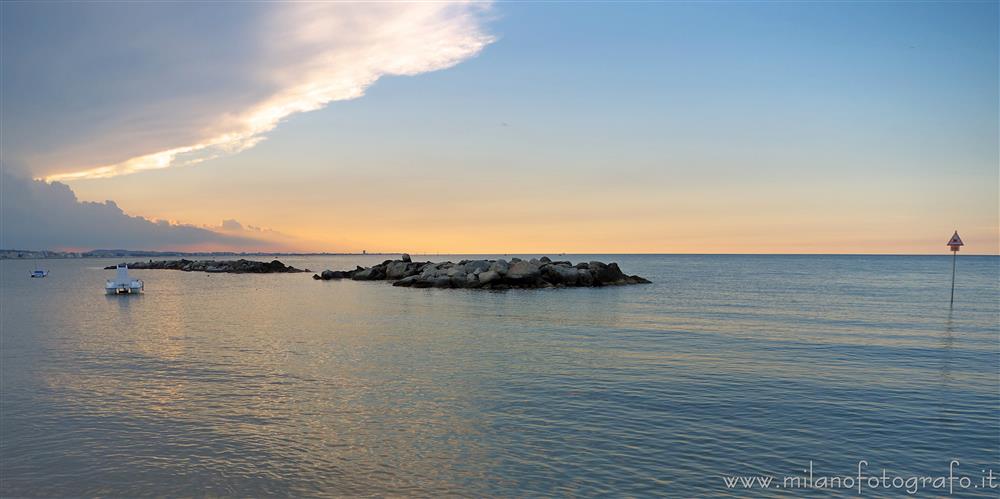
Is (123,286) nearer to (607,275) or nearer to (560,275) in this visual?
(560,275)

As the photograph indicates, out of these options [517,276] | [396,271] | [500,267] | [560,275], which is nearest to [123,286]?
[396,271]

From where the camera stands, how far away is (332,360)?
18.4 meters

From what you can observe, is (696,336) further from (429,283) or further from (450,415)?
(429,283)

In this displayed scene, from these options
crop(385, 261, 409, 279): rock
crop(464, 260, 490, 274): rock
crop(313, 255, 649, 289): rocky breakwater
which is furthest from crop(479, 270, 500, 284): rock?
crop(385, 261, 409, 279): rock

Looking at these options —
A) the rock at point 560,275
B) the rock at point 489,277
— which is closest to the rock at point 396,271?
the rock at point 489,277

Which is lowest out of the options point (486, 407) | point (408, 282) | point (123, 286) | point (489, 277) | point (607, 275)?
point (123, 286)

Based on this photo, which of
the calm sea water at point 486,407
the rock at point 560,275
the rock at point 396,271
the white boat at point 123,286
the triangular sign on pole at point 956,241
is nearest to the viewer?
the calm sea water at point 486,407

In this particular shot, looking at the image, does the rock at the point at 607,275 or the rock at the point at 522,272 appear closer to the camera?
the rock at the point at 522,272

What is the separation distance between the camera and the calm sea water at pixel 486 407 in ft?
28.7

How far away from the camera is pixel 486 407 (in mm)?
12422

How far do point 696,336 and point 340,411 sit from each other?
15.8 meters

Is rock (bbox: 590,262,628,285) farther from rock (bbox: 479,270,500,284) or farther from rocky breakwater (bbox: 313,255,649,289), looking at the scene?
rock (bbox: 479,270,500,284)

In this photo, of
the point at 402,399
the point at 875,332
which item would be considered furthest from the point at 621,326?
the point at 402,399

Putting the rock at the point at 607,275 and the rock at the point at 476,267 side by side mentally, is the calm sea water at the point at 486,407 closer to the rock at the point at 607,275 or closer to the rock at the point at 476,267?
the rock at the point at 476,267
